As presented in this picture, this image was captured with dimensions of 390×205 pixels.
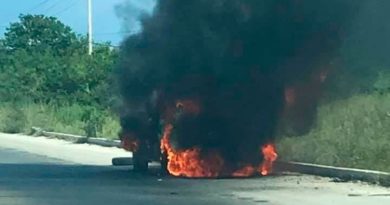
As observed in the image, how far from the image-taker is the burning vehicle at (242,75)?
22047 mm

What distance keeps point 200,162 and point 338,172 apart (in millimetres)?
2837

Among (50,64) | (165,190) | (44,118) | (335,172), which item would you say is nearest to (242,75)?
(335,172)

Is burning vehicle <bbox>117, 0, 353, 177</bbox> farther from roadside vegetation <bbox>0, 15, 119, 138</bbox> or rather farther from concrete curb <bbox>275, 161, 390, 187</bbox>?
roadside vegetation <bbox>0, 15, 119, 138</bbox>

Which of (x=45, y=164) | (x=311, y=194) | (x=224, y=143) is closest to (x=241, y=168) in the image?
(x=224, y=143)

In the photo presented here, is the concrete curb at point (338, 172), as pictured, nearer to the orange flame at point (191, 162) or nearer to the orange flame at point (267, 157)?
the orange flame at point (267, 157)

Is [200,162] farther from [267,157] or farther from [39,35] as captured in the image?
[39,35]

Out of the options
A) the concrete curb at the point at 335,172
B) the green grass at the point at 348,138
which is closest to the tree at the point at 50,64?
the green grass at the point at 348,138

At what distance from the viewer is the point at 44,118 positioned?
56938 millimetres

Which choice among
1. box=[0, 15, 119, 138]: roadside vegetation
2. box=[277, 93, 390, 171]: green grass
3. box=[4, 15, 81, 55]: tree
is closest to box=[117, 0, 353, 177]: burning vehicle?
box=[277, 93, 390, 171]: green grass

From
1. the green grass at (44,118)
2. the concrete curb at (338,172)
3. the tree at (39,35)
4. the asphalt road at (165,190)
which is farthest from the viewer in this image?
the tree at (39,35)

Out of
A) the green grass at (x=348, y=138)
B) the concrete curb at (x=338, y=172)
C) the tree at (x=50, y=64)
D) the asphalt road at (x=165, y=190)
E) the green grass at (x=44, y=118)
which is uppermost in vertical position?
the tree at (x=50, y=64)

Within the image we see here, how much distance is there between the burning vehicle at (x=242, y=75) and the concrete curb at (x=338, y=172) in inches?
30.3

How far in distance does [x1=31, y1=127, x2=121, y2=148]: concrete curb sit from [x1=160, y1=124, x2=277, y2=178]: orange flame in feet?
45.9

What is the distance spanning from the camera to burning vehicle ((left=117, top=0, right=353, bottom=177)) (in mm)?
22047
